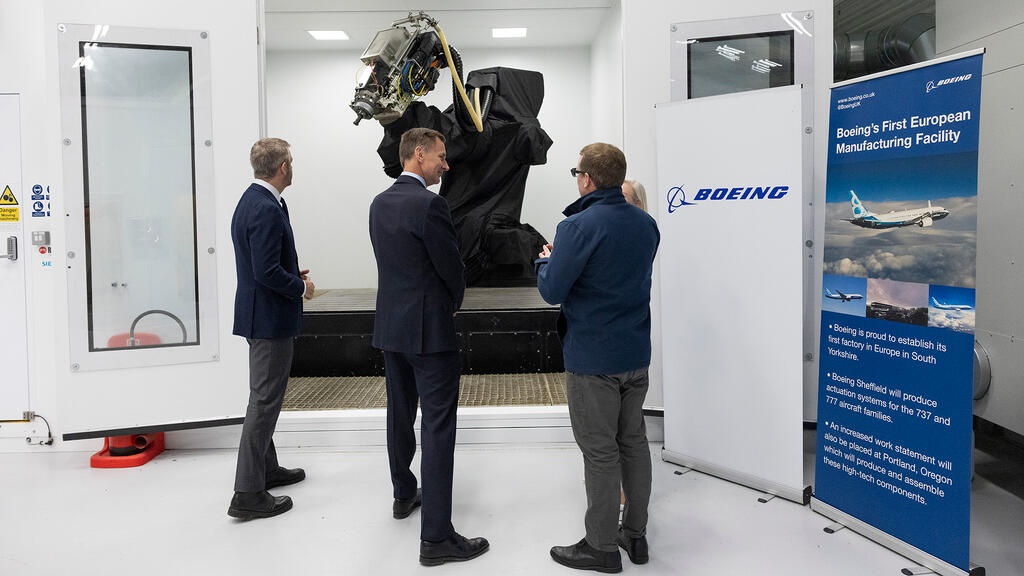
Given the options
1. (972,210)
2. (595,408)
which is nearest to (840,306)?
(972,210)

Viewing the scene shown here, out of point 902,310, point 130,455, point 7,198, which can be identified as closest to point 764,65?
point 902,310

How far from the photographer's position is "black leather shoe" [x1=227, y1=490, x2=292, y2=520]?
2.68 metres

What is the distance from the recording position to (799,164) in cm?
270

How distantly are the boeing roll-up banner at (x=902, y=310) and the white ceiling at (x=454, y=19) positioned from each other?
4.30 meters

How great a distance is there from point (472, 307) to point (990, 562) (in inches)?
118

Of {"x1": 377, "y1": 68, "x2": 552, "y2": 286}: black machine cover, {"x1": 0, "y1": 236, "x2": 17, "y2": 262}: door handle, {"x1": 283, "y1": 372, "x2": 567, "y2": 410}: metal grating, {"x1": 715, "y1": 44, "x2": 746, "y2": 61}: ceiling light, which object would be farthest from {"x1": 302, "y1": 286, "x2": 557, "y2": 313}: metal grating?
{"x1": 715, "y1": 44, "x2": 746, "y2": 61}: ceiling light

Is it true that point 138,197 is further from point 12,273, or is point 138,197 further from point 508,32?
point 508,32

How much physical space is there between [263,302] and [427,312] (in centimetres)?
78

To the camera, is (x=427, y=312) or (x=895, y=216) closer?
(x=427, y=312)

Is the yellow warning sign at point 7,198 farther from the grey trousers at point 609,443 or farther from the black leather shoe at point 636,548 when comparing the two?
the black leather shoe at point 636,548

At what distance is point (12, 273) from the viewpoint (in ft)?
11.6

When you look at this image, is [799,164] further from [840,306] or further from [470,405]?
[470,405]

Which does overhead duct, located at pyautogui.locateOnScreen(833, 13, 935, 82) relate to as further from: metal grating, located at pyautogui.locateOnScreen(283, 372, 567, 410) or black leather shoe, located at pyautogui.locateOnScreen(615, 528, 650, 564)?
black leather shoe, located at pyautogui.locateOnScreen(615, 528, 650, 564)

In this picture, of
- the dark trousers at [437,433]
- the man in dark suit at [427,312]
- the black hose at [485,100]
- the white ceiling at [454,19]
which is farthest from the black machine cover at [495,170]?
the dark trousers at [437,433]
